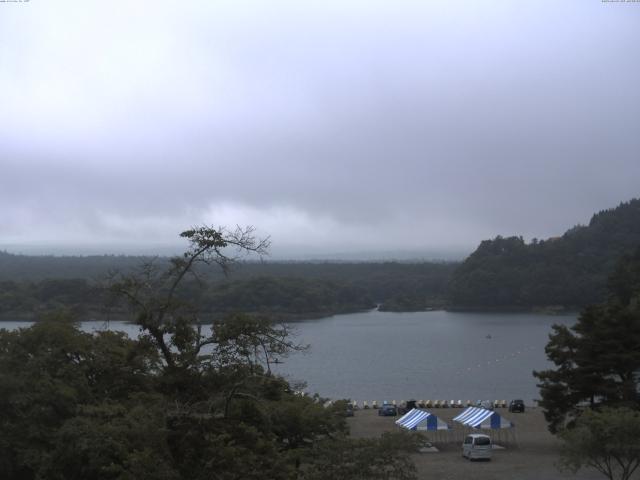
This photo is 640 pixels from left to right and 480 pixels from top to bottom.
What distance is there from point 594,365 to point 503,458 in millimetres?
3190

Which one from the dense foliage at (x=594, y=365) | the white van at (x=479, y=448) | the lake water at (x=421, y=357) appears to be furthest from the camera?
the lake water at (x=421, y=357)

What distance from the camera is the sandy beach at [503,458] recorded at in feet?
52.5

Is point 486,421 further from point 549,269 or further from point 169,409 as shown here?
point 549,269

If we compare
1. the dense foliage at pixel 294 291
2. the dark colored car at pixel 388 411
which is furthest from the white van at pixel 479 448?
the dense foliage at pixel 294 291

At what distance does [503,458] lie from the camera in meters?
18.1

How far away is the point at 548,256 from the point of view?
91.6m

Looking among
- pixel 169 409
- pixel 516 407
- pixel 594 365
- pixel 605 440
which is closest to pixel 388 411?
pixel 516 407

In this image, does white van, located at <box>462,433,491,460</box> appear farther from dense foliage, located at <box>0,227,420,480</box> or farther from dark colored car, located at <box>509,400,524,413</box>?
dark colored car, located at <box>509,400,524,413</box>

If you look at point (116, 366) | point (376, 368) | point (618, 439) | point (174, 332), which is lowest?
point (376, 368)

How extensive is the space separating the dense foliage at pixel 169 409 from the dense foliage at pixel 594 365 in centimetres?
1025

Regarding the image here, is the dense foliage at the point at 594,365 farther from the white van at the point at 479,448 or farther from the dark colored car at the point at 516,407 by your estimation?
the dark colored car at the point at 516,407

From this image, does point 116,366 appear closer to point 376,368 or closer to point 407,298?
point 376,368

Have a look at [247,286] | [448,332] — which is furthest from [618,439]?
[247,286]

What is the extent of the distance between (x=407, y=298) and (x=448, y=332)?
2864cm
